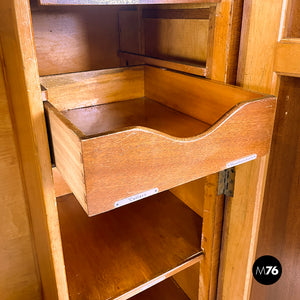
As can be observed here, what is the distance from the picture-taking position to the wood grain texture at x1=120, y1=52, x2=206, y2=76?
0.76 metres

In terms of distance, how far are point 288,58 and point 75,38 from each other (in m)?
0.62

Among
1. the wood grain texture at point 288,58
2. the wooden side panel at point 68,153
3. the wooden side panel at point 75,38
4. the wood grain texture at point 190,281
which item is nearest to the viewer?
the wooden side panel at point 68,153

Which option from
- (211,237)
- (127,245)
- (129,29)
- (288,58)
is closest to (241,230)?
(211,237)

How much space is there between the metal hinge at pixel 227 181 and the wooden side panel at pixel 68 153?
16.0 inches

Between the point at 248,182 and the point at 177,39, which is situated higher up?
the point at 177,39

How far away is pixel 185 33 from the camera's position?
34.2 inches

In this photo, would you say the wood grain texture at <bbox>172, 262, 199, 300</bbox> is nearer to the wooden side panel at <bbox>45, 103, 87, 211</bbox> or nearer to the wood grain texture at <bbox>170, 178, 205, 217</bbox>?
the wood grain texture at <bbox>170, 178, 205, 217</bbox>

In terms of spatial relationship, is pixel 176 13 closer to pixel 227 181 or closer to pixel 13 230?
pixel 227 181

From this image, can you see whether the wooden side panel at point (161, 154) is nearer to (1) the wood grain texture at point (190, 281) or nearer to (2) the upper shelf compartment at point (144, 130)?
(2) the upper shelf compartment at point (144, 130)

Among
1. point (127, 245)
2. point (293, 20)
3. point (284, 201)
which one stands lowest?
point (127, 245)

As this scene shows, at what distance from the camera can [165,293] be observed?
114cm

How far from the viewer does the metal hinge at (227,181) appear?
2.59ft

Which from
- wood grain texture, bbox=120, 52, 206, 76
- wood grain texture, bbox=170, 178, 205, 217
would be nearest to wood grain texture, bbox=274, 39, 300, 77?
wood grain texture, bbox=120, 52, 206, 76

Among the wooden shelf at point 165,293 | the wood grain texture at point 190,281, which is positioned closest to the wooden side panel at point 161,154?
the wood grain texture at point 190,281
